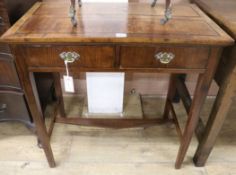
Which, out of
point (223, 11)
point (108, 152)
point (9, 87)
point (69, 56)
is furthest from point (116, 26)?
point (108, 152)

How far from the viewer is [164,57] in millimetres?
811

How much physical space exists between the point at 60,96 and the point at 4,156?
1.53 feet

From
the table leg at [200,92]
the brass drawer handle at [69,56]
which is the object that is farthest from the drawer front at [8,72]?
the table leg at [200,92]

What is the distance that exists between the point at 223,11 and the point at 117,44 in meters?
0.61

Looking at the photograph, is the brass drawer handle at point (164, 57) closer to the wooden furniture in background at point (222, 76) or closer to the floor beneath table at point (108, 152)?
the wooden furniture in background at point (222, 76)

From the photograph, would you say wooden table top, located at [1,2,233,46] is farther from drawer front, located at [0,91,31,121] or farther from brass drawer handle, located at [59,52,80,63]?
drawer front, located at [0,91,31,121]

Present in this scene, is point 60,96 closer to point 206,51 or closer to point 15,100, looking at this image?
point 15,100

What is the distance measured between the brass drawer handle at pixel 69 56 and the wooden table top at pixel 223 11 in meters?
0.60

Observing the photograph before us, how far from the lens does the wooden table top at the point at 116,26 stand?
29.7 inches

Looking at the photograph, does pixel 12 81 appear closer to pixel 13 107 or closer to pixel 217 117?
pixel 13 107

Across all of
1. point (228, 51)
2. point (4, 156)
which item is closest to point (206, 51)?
point (228, 51)

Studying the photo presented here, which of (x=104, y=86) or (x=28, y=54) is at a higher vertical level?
(x=28, y=54)

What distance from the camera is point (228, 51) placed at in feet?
2.95

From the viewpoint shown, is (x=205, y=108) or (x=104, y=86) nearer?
(x=104, y=86)
